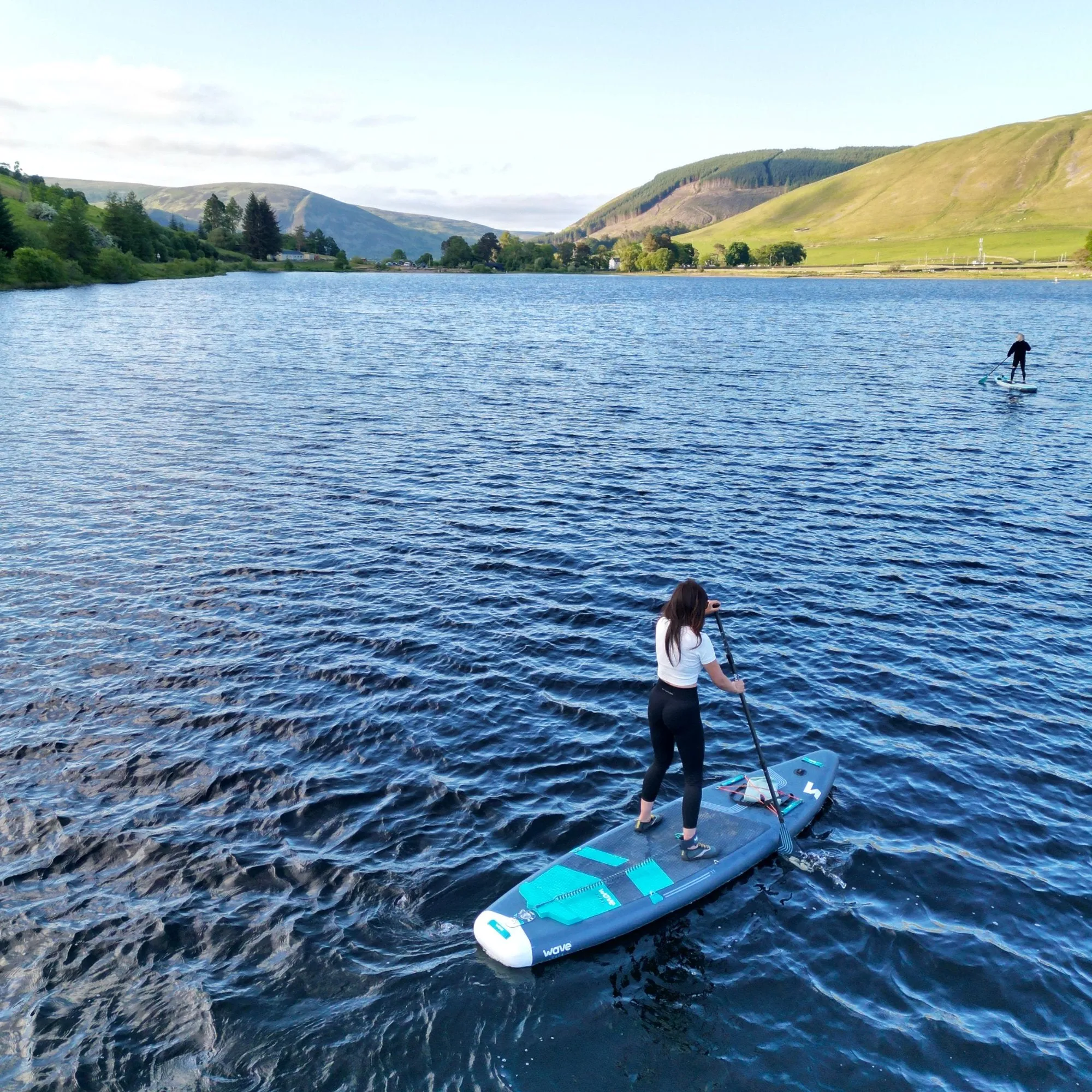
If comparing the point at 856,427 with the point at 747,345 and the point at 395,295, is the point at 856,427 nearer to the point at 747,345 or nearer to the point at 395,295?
the point at 747,345

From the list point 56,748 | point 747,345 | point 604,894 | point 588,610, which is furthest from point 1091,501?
point 747,345

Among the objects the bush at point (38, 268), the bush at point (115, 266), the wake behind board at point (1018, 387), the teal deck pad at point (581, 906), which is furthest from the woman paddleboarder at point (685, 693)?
the bush at point (115, 266)

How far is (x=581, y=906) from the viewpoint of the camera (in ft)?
39.0

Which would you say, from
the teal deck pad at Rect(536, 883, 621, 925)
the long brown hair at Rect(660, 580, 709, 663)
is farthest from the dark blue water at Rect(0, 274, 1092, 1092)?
the long brown hair at Rect(660, 580, 709, 663)

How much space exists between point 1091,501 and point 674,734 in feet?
89.8

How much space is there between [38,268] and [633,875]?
14363 cm


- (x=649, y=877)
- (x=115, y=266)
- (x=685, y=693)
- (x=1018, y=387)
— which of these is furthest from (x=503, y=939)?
(x=115, y=266)

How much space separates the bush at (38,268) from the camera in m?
121

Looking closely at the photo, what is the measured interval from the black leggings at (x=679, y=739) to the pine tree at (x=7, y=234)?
144 m

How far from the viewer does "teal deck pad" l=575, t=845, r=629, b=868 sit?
12727 millimetres

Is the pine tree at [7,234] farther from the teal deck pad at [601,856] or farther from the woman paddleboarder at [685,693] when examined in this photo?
the woman paddleboarder at [685,693]

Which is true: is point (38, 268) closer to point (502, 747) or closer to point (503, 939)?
point (502, 747)

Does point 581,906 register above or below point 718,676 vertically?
below

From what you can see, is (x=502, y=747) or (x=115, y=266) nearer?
(x=502, y=747)
